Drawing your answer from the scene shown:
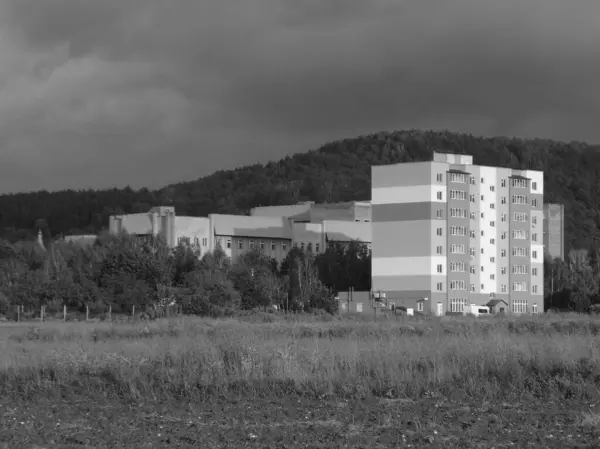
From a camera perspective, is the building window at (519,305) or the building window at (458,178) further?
the building window at (519,305)

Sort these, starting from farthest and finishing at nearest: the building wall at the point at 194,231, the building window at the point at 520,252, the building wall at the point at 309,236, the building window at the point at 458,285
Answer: the building wall at the point at 309,236, the building wall at the point at 194,231, the building window at the point at 520,252, the building window at the point at 458,285

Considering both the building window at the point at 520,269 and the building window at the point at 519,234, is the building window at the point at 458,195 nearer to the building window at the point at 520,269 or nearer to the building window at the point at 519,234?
the building window at the point at 519,234

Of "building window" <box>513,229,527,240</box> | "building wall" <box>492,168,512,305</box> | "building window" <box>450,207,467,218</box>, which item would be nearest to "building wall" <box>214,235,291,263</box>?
"building window" <box>450,207,467,218</box>

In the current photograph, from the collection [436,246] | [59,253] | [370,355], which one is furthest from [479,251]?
[370,355]

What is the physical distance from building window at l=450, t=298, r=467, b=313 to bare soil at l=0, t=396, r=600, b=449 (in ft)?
282

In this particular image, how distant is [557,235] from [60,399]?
139539mm

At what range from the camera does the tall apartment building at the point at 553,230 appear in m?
155

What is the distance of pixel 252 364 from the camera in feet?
87.4

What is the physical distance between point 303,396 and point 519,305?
305ft

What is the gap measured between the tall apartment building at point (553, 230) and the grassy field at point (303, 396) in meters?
126

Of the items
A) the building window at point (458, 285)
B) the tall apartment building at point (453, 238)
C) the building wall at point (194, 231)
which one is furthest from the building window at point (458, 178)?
the building wall at point (194, 231)

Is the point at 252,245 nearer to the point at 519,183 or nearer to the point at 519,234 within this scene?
the point at 519,234

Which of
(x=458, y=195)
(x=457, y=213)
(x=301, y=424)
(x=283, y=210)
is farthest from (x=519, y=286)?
(x=301, y=424)

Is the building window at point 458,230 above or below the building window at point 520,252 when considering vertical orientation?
above
